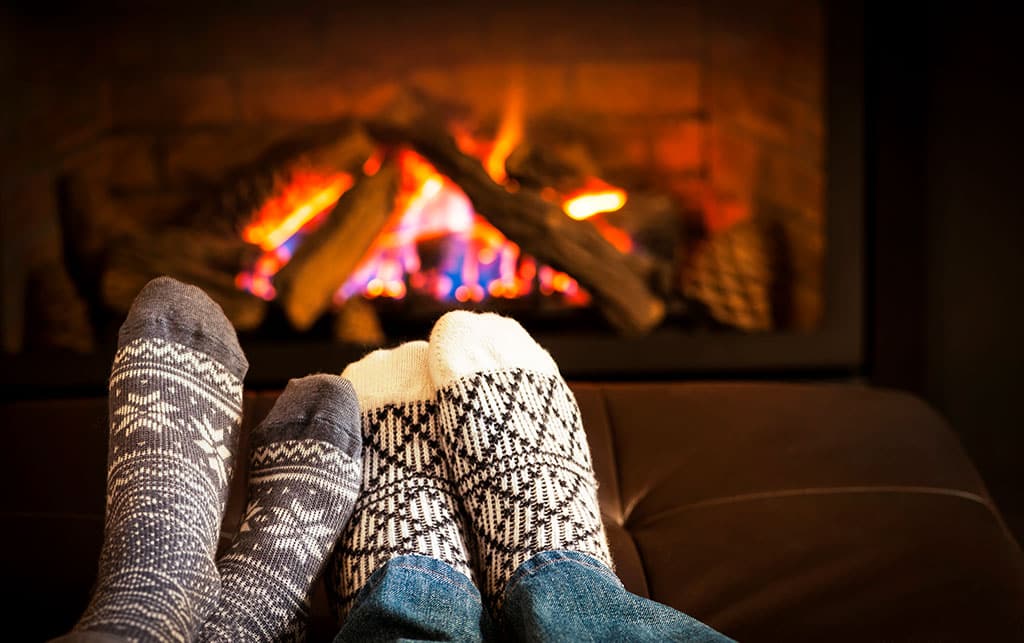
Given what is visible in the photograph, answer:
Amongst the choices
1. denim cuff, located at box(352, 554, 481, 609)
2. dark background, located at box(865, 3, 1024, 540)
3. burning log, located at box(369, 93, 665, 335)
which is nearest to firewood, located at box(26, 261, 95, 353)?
burning log, located at box(369, 93, 665, 335)

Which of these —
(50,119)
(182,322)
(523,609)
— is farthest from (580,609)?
(50,119)

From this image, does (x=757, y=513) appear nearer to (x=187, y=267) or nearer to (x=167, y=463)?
(x=167, y=463)

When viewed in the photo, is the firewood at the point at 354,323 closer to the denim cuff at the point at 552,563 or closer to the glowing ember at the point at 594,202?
the glowing ember at the point at 594,202

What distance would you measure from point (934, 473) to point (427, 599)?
0.54 m

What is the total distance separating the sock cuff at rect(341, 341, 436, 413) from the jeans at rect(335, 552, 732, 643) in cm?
24

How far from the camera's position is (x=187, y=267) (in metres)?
1.50

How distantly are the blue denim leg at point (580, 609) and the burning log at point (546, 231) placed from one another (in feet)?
2.69

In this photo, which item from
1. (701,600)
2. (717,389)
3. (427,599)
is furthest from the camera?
(717,389)

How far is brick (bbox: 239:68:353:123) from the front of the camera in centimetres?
162

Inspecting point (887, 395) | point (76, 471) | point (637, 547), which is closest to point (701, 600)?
point (637, 547)

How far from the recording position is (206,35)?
63.0 inches

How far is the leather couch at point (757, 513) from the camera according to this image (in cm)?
75

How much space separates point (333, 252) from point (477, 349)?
0.62m

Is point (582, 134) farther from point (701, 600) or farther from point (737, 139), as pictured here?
point (701, 600)
